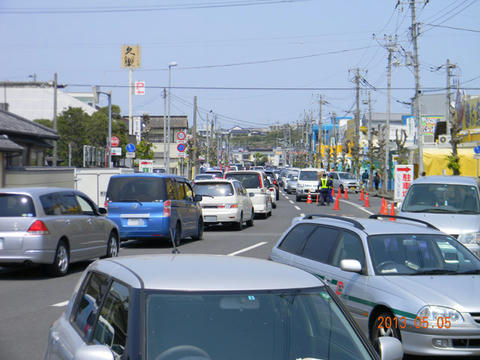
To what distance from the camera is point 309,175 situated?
145 feet

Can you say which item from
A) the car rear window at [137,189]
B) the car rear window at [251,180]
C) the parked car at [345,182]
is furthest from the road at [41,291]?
the parked car at [345,182]

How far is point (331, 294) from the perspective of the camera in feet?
13.1

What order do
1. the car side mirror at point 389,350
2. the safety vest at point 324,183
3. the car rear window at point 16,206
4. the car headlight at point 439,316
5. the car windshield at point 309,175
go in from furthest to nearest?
1. the car windshield at point 309,175
2. the safety vest at point 324,183
3. the car rear window at point 16,206
4. the car headlight at point 439,316
5. the car side mirror at point 389,350

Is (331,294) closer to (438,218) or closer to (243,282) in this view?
(243,282)

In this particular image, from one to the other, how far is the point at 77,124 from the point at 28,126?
38.4 m

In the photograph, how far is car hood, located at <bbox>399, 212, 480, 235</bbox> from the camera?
1341cm

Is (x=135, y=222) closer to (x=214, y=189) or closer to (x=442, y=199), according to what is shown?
(x=214, y=189)

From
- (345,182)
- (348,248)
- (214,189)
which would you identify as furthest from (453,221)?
(345,182)

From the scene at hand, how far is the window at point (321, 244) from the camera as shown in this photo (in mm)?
8352

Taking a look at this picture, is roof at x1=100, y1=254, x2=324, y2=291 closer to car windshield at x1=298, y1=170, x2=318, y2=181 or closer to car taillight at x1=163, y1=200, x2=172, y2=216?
car taillight at x1=163, y1=200, x2=172, y2=216

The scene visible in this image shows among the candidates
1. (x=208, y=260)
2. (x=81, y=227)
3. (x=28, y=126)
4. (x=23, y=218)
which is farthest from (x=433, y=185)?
(x=28, y=126)

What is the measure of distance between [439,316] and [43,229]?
8208 mm

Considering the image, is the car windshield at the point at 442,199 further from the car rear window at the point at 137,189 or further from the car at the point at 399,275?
the car rear window at the point at 137,189

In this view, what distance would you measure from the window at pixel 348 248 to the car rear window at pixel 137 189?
1042 cm
